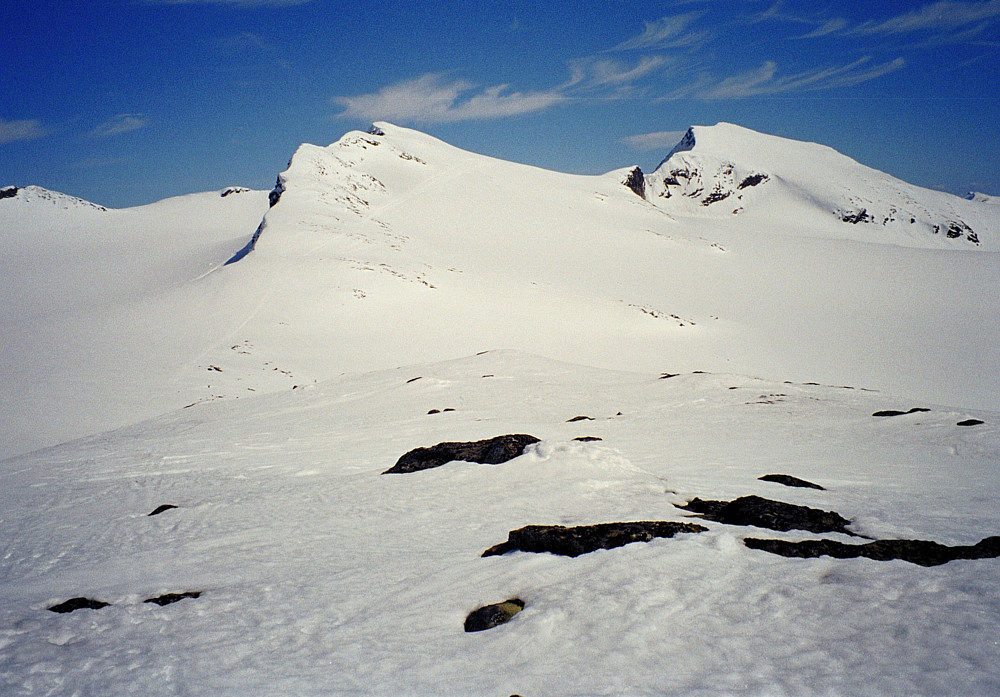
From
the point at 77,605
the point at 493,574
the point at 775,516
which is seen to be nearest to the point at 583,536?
the point at 493,574

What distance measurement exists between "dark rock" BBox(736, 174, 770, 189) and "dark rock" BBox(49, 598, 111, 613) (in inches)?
4618

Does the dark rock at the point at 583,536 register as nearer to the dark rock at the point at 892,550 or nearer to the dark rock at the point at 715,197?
the dark rock at the point at 892,550

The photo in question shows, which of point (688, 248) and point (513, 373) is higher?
point (688, 248)

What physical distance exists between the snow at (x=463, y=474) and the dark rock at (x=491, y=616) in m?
0.13

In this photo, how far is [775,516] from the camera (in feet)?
23.0

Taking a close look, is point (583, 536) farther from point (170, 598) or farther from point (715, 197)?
point (715, 197)

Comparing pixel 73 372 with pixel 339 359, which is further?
pixel 339 359

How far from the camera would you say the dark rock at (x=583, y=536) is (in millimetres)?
6383

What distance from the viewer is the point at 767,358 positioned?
3247cm

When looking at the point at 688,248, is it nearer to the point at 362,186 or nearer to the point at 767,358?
the point at 767,358

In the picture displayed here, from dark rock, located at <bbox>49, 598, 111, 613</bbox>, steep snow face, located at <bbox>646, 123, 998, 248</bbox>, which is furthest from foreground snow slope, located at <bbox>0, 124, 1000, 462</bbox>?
steep snow face, located at <bbox>646, 123, 998, 248</bbox>

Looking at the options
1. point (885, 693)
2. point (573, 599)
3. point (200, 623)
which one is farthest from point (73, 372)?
point (885, 693)

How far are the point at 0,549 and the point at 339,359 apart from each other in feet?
65.2

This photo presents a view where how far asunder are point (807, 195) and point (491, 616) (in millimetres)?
117368
